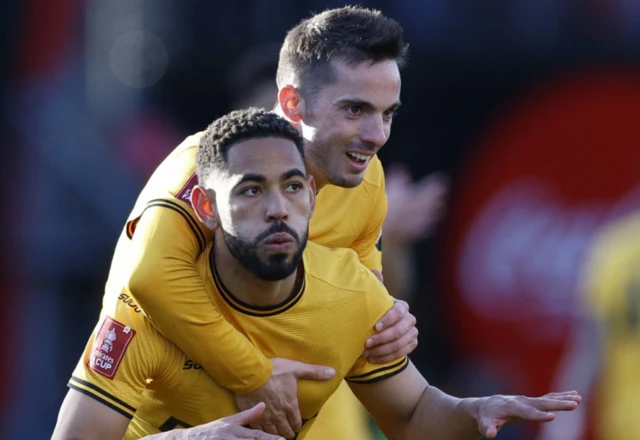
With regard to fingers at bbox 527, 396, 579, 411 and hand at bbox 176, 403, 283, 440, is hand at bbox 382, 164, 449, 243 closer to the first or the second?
fingers at bbox 527, 396, 579, 411

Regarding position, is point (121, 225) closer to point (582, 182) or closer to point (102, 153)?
point (102, 153)

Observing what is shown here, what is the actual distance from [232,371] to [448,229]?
Answer: 13.0 feet

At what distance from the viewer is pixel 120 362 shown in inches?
163

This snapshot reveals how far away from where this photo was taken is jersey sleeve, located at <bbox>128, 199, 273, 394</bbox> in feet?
13.6

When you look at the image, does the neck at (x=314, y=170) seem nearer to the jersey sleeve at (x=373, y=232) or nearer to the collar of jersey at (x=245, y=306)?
the jersey sleeve at (x=373, y=232)

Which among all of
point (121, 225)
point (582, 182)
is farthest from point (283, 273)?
point (582, 182)

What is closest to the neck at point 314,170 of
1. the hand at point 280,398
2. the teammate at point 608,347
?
the hand at point 280,398

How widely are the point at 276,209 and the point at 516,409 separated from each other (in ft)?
3.05

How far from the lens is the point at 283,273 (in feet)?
13.4

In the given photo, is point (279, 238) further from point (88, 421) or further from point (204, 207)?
point (88, 421)

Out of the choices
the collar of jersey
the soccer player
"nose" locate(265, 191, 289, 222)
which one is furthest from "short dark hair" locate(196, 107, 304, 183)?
the collar of jersey

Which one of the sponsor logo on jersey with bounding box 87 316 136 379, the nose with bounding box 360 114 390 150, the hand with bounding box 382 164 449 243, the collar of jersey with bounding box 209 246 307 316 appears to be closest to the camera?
the sponsor logo on jersey with bounding box 87 316 136 379

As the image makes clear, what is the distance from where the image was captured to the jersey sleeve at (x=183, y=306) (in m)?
4.15

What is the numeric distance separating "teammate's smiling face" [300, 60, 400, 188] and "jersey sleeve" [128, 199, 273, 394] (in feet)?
2.14
